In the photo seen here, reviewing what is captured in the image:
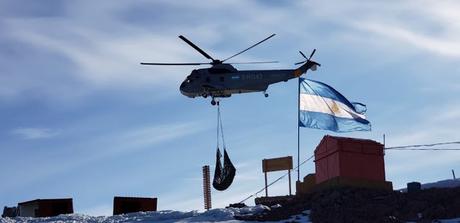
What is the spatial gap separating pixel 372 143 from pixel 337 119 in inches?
224

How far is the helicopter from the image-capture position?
1839 inches

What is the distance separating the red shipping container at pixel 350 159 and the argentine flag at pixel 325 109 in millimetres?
4276

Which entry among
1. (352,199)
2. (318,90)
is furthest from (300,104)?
(352,199)

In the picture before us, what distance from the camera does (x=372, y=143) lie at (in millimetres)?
37219

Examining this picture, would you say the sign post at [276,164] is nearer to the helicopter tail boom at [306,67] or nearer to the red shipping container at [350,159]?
the red shipping container at [350,159]

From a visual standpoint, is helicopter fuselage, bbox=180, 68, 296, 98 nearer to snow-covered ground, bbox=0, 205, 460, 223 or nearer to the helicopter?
the helicopter

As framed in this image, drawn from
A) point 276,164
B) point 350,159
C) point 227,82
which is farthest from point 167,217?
point 227,82

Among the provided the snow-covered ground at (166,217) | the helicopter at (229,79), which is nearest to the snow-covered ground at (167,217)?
the snow-covered ground at (166,217)

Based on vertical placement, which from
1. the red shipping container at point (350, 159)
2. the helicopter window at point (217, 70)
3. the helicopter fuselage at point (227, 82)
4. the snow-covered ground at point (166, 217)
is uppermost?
the helicopter window at point (217, 70)

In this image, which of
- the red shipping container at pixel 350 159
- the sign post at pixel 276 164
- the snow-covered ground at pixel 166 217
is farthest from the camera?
the sign post at pixel 276 164

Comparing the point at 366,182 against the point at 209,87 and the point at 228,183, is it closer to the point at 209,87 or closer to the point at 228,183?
the point at 228,183

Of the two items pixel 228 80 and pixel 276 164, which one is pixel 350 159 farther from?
pixel 228 80

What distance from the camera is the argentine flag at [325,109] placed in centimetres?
4209

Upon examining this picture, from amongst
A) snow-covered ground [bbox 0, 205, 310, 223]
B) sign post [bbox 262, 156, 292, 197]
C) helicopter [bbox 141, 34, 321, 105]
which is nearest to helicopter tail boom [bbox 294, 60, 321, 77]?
helicopter [bbox 141, 34, 321, 105]
